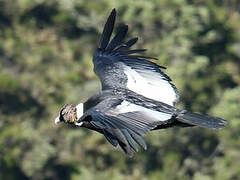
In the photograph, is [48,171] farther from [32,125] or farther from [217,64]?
[217,64]

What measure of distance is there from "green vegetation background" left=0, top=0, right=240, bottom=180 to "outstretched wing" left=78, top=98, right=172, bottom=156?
1477 cm

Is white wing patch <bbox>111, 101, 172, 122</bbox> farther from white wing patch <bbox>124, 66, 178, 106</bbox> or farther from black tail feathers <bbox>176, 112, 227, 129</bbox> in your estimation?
white wing patch <bbox>124, 66, 178, 106</bbox>

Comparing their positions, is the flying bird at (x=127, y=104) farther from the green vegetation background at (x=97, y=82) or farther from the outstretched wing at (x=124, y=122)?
the green vegetation background at (x=97, y=82)

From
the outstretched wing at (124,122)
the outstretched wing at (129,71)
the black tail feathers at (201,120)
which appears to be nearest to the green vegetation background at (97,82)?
the outstretched wing at (129,71)

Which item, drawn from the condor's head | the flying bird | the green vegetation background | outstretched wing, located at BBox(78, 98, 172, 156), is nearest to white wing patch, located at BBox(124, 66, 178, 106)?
the flying bird

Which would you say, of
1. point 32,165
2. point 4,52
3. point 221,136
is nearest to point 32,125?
point 32,165

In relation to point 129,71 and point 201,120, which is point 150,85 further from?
point 201,120

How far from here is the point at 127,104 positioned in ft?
31.7

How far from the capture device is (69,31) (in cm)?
3039

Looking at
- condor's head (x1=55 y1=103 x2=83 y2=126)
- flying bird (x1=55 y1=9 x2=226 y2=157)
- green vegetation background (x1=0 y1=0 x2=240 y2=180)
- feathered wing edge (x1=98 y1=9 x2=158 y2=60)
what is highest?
feathered wing edge (x1=98 y1=9 x2=158 y2=60)

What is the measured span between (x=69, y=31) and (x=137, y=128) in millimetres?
21923

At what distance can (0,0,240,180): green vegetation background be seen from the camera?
25.3 meters

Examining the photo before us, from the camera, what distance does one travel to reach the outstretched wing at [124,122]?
871 centimetres

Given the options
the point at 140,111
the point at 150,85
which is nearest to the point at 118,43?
the point at 150,85
